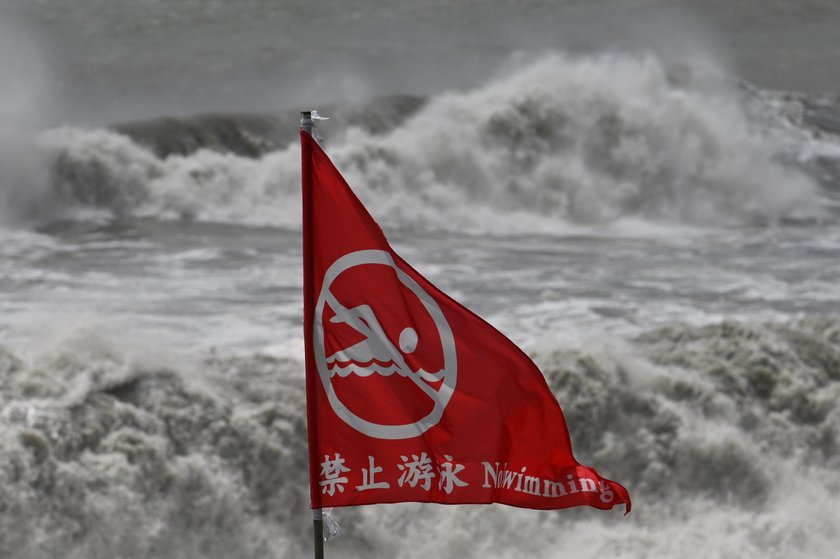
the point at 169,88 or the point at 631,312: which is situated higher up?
the point at 169,88

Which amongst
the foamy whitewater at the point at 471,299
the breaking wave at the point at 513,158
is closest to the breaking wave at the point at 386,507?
the foamy whitewater at the point at 471,299

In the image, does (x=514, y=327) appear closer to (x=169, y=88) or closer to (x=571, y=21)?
(x=169, y=88)

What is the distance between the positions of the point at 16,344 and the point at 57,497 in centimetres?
264

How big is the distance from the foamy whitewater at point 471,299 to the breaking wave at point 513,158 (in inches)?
2.1

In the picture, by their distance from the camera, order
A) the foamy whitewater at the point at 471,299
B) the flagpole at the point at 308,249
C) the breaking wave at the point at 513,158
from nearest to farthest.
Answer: the flagpole at the point at 308,249 → the foamy whitewater at the point at 471,299 → the breaking wave at the point at 513,158

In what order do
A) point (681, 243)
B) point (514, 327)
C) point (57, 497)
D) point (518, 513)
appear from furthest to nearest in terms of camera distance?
point (681, 243), point (514, 327), point (518, 513), point (57, 497)

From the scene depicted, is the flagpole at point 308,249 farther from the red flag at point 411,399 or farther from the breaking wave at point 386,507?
the breaking wave at point 386,507

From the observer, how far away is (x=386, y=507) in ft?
31.8

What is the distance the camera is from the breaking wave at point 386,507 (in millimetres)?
8938

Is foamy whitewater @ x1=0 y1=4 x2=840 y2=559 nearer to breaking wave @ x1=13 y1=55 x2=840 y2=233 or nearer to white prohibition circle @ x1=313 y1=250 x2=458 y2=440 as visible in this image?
breaking wave @ x1=13 y1=55 x2=840 y2=233

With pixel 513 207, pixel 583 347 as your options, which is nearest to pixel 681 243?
pixel 513 207

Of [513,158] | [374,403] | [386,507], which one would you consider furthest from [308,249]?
[513,158]

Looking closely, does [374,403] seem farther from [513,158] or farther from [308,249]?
[513,158]

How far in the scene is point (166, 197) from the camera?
65.9 feet
